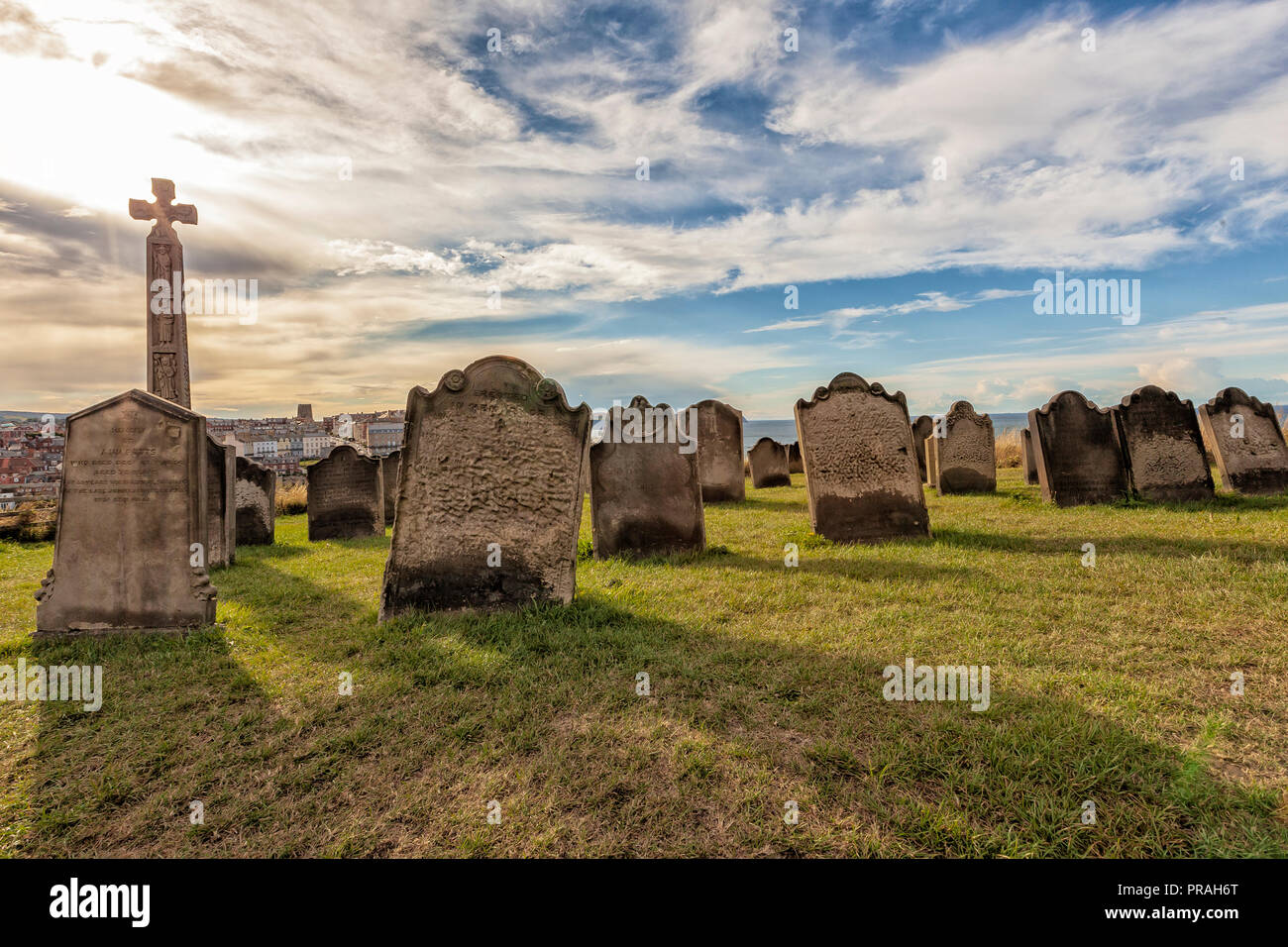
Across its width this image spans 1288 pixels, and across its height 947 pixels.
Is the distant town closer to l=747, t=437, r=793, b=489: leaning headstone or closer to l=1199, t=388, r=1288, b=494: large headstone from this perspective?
l=747, t=437, r=793, b=489: leaning headstone

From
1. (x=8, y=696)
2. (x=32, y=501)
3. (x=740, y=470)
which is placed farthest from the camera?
(x=740, y=470)

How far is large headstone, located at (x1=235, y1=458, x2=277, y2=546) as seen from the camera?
9508 mm

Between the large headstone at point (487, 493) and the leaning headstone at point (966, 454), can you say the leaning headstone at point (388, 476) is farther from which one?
the leaning headstone at point (966, 454)

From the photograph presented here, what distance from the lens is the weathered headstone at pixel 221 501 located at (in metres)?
7.78

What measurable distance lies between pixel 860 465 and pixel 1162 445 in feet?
16.9

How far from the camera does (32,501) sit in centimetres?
1086

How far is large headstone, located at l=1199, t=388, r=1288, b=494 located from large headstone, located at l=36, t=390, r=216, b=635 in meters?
12.8

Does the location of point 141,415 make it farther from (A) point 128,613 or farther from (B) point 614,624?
(B) point 614,624

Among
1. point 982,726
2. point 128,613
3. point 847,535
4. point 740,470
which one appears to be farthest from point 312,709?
point 740,470

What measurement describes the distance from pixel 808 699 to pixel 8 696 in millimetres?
4565

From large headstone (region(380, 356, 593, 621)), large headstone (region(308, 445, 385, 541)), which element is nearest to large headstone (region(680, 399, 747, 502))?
large headstone (region(308, 445, 385, 541))

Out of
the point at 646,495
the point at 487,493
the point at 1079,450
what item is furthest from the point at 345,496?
the point at 1079,450
